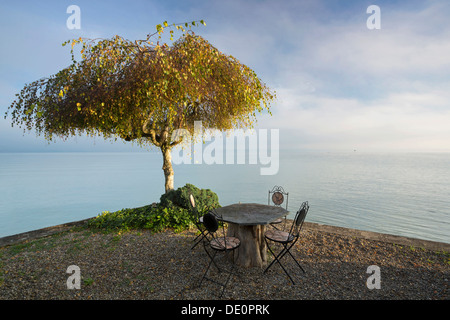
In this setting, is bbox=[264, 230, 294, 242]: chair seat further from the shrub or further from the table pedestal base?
the shrub

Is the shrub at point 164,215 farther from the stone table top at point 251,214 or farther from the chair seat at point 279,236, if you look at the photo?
the chair seat at point 279,236

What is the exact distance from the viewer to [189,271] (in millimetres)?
4473

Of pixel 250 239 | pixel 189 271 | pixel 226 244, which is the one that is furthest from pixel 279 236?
pixel 189 271

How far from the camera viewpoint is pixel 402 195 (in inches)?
862

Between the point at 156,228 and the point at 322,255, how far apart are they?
14.3ft

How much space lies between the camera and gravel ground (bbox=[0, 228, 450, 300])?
3787mm

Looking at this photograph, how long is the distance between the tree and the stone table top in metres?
3.10

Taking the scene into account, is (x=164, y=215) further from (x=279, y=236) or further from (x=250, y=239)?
(x=279, y=236)

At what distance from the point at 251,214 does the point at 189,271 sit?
169cm

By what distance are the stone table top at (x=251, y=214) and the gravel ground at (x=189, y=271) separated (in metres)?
0.96

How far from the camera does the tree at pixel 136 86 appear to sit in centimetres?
605

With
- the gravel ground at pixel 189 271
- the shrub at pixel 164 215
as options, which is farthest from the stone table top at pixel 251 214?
the shrub at pixel 164 215
